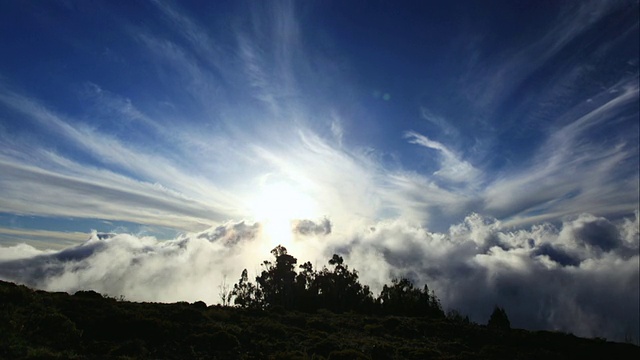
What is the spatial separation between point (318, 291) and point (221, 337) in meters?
75.2

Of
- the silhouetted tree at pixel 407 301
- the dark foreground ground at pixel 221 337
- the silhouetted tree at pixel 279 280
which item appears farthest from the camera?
the silhouetted tree at pixel 279 280

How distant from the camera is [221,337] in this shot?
79.3 ft

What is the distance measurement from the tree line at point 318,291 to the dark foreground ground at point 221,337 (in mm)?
48082

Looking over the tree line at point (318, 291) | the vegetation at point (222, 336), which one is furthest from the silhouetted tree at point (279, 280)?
the vegetation at point (222, 336)

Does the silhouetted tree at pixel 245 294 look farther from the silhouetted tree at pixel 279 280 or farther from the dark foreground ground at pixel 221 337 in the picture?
the dark foreground ground at pixel 221 337

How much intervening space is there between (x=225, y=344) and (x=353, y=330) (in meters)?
16.8

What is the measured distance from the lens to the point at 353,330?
36.3 metres

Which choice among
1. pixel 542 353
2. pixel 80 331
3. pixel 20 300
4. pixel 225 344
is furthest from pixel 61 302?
pixel 542 353

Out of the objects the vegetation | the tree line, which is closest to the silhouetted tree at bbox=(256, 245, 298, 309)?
the tree line

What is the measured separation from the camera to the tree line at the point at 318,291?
88.1m

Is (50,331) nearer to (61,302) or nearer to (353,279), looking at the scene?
(61,302)

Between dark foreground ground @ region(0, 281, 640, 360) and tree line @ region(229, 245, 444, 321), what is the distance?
4808cm

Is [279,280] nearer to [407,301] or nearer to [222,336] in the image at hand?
[407,301]

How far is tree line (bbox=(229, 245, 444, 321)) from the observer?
289 feet
